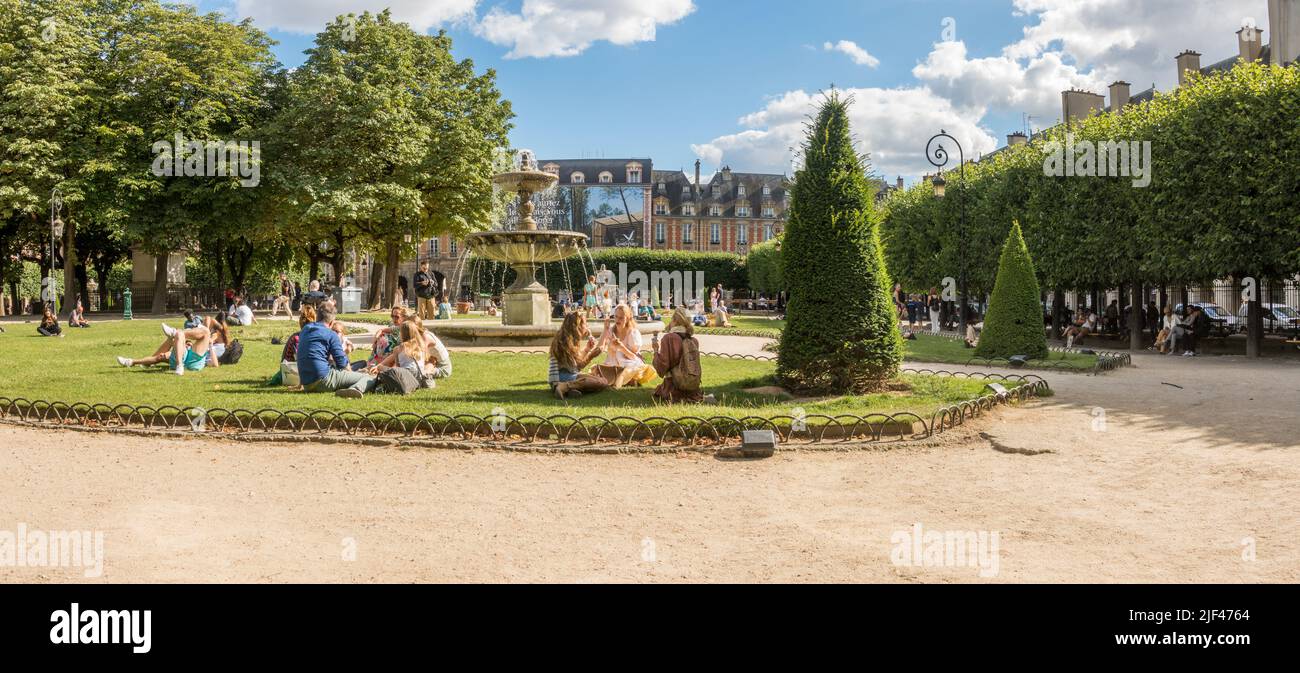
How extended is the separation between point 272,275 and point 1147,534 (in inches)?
2416

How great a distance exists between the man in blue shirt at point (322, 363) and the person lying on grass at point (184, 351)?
11.7ft

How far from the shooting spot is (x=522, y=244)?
18.3 metres

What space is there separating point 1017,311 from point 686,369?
9.93 meters

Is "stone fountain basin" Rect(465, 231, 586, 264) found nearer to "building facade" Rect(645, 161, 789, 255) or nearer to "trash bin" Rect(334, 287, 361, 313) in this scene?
"trash bin" Rect(334, 287, 361, 313)

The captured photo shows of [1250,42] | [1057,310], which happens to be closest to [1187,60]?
[1250,42]

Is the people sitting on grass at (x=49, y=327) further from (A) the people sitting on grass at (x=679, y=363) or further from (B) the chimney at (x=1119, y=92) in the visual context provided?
(B) the chimney at (x=1119, y=92)

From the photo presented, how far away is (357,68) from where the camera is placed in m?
34.2

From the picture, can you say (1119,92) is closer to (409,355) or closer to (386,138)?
(386,138)

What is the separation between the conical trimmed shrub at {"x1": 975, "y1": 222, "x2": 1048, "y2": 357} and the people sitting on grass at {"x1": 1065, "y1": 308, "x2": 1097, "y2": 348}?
7582 mm

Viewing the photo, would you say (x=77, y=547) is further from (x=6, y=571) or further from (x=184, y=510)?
(x=184, y=510)

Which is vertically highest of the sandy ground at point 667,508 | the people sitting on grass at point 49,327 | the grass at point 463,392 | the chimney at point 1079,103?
the chimney at point 1079,103

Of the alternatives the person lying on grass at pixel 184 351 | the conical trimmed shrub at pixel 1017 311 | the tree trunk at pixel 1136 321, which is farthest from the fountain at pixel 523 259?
the tree trunk at pixel 1136 321

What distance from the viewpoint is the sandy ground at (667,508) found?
4695mm

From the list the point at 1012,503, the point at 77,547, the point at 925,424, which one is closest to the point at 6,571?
the point at 77,547
